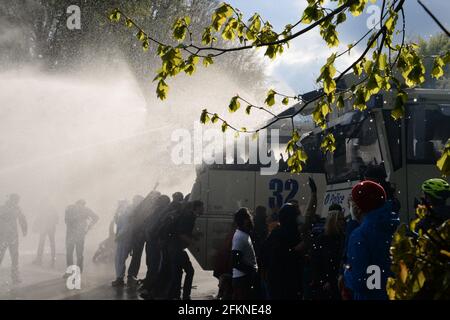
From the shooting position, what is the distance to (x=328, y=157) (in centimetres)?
1211

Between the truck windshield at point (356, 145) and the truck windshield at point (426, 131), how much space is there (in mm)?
522

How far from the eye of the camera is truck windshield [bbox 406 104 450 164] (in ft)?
32.9

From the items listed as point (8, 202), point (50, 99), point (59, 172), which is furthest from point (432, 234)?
point (59, 172)

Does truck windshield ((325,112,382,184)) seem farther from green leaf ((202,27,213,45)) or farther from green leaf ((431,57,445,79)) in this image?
green leaf ((202,27,213,45))

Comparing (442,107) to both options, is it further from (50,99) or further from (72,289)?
(50,99)

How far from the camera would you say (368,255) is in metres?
4.64

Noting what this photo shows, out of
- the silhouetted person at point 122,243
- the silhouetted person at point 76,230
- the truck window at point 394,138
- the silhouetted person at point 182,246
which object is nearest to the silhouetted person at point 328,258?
the truck window at point 394,138

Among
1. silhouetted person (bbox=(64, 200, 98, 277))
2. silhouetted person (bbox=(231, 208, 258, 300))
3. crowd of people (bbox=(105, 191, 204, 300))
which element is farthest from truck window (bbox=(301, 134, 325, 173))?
silhouetted person (bbox=(231, 208, 258, 300))

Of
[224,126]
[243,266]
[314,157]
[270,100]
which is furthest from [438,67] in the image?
[314,157]

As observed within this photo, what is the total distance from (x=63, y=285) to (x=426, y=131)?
23.9 feet

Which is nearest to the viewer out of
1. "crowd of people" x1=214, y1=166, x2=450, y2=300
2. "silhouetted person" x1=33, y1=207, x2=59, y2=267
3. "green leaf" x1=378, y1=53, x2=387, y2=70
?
"green leaf" x1=378, y1=53, x2=387, y2=70

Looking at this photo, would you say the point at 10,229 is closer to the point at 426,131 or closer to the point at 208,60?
the point at 426,131

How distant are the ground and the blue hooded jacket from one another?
714 centimetres

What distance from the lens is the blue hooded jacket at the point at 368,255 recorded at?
Answer: 4625 mm
